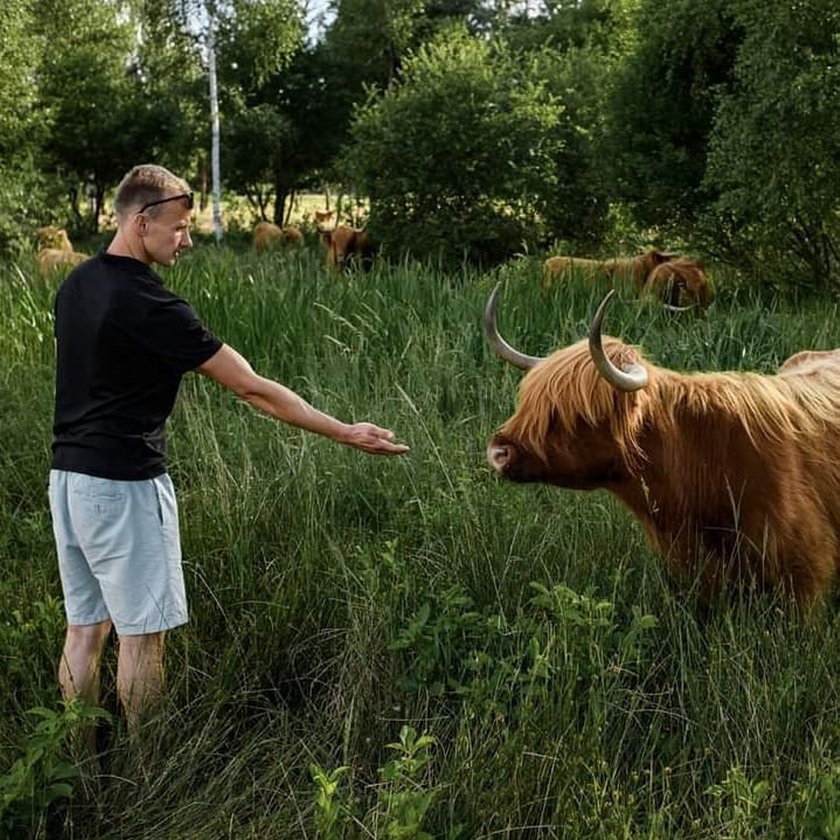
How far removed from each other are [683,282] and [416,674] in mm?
7468

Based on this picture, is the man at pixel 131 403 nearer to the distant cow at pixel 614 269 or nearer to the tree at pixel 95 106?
the distant cow at pixel 614 269

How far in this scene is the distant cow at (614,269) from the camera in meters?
8.34

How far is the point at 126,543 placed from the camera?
2.88 m

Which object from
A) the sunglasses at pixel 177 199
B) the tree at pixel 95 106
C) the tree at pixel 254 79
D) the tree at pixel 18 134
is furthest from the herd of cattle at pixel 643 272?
the tree at pixel 95 106

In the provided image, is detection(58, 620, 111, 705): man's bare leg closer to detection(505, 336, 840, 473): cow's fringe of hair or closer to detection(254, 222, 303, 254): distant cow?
detection(505, 336, 840, 473): cow's fringe of hair

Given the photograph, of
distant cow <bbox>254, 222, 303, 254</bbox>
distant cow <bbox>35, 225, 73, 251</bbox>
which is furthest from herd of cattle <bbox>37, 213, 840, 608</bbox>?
distant cow <bbox>254, 222, 303, 254</bbox>

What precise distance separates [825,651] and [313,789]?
1599 mm

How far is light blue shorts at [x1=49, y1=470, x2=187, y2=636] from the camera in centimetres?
286

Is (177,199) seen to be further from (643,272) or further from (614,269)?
(643,272)

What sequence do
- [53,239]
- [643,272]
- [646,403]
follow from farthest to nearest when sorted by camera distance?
[53,239], [643,272], [646,403]

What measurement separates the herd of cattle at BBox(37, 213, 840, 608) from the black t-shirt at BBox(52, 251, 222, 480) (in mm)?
1048

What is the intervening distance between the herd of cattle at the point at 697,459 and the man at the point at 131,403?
78cm

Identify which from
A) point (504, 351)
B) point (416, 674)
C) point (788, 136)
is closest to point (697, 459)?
point (504, 351)

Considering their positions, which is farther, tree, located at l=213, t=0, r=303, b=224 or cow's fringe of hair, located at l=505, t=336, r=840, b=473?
tree, located at l=213, t=0, r=303, b=224
